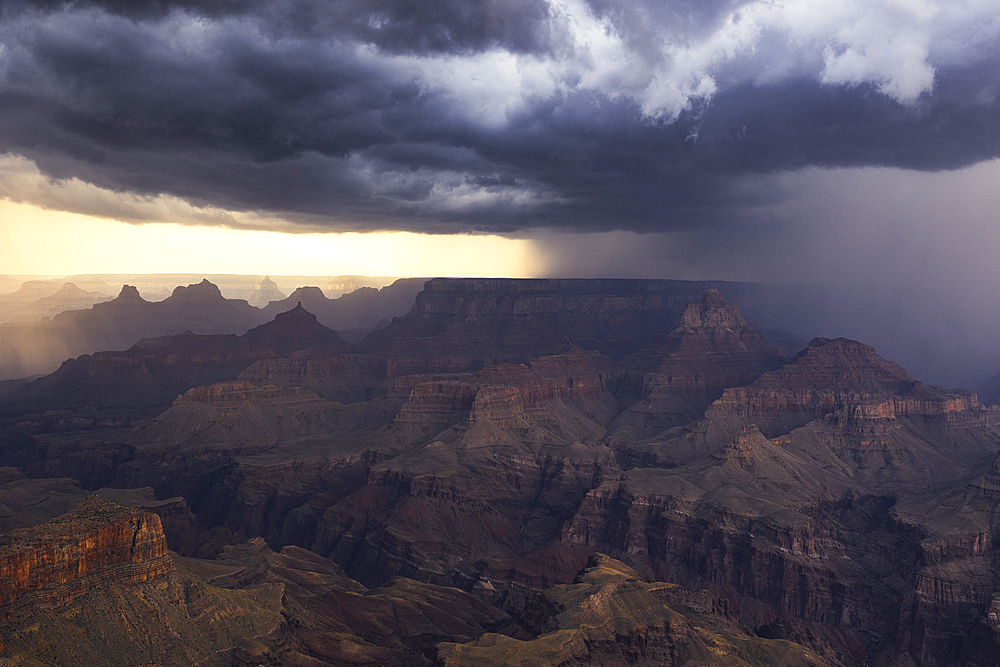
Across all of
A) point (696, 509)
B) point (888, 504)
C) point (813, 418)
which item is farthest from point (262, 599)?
point (813, 418)

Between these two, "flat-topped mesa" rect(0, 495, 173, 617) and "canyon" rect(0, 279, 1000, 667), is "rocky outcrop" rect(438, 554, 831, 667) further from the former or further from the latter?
"flat-topped mesa" rect(0, 495, 173, 617)

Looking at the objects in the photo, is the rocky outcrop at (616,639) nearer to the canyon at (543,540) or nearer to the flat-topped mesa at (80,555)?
the canyon at (543,540)

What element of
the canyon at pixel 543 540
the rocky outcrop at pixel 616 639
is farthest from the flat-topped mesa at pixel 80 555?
the rocky outcrop at pixel 616 639

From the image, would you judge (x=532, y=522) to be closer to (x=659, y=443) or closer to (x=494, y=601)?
(x=494, y=601)

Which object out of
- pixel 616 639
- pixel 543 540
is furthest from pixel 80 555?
pixel 543 540

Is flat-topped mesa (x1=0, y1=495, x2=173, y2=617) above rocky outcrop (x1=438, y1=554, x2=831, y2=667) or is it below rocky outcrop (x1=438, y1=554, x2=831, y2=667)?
above

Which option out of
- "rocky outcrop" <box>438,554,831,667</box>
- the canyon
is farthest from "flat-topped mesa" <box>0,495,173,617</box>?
"rocky outcrop" <box>438,554,831,667</box>

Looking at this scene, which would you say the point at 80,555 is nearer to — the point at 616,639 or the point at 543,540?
the point at 616,639

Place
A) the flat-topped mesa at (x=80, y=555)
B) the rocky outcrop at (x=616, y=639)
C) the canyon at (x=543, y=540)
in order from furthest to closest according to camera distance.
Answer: the canyon at (x=543, y=540) < the rocky outcrop at (x=616, y=639) < the flat-topped mesa at (x=80, y=555)

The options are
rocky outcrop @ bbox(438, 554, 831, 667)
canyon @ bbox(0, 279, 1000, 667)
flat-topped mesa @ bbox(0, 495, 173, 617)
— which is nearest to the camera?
flat-topped mesa @ bbox(0, 495, 173, 617)
